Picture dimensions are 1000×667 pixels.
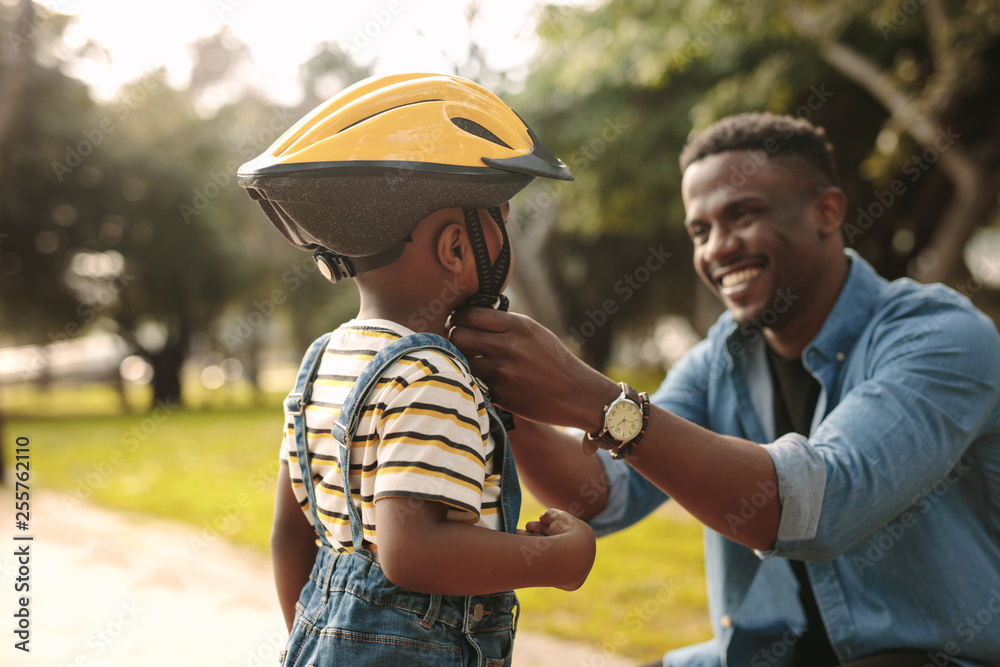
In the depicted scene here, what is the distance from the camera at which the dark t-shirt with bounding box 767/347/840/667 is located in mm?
2424

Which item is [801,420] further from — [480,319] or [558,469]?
[480,319]

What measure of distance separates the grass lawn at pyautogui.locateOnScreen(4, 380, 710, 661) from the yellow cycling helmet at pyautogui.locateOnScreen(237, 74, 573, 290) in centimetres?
373

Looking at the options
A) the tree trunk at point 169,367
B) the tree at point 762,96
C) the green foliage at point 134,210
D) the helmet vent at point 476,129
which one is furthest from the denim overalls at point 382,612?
the tree trunk at point 169,367

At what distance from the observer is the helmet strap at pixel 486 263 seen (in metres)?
1.57

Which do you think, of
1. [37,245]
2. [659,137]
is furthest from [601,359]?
[37,245]

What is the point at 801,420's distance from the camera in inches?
102

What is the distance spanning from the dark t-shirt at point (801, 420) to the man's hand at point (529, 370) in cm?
112

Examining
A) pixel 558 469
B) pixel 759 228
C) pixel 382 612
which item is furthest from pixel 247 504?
pixel 382 612

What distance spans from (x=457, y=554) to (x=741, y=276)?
1670mm

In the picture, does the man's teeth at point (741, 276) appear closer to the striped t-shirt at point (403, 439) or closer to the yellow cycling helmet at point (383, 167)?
the yellow cycling helmet at point (383, 167)

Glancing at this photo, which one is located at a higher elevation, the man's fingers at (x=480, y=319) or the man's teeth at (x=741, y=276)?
the man's teeth at (x=741, y=276)

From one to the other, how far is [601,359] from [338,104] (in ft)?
85.3

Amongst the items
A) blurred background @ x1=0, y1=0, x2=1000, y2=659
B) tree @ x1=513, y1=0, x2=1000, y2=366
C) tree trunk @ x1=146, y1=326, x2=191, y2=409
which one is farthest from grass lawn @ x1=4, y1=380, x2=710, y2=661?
tree @ x1=513, y1=0, x2=1000, y2=366

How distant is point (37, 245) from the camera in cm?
1767
